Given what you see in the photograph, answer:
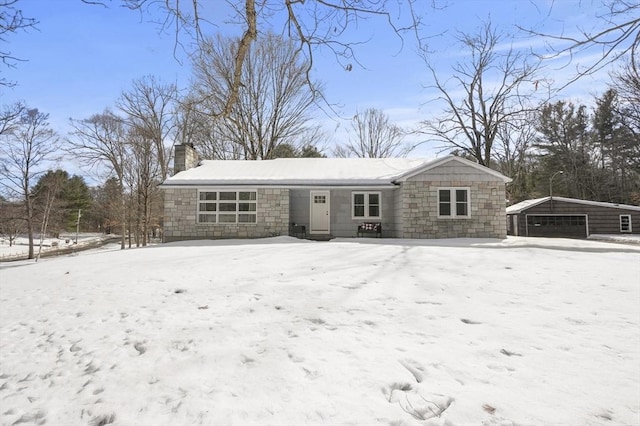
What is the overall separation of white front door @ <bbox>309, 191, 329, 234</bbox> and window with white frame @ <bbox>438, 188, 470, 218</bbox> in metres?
4.55

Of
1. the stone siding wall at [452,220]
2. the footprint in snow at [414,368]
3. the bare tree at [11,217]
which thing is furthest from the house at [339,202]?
the bare tree at [11,217]

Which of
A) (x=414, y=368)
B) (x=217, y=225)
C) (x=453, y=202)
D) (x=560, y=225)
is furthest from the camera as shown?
(x=560, y=225)

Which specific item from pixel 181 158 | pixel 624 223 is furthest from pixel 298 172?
pixel 624 223

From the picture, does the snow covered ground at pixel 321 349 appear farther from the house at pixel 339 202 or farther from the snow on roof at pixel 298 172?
the snow on roof at pixel 298 172

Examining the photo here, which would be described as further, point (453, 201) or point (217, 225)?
point (217, 225)

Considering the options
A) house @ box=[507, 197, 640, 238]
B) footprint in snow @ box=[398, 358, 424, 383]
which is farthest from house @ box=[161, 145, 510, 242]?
house @ box=[507, 197, 640, 238]

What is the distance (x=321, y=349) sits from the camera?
2738 millimetres

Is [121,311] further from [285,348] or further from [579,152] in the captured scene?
[579,152]

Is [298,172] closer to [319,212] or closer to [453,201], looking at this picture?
[319,212]

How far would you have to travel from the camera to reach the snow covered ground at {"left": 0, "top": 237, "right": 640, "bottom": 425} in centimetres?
198

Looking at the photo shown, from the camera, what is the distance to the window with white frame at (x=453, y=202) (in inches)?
506

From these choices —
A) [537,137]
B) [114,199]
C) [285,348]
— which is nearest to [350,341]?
[285,348]

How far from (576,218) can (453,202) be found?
1530 cm

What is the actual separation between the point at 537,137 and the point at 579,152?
11.9 ft
